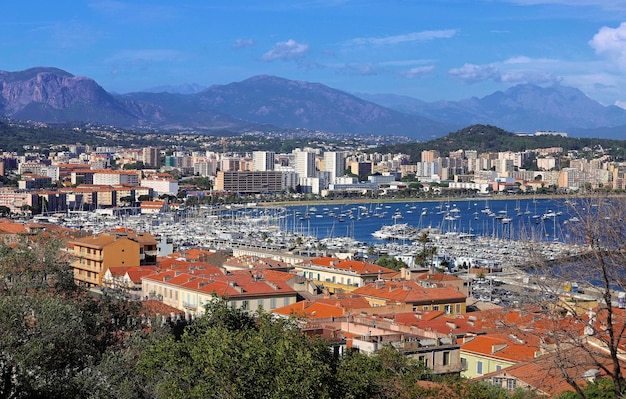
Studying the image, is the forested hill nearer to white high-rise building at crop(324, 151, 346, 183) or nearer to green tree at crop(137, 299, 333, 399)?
white high-rise building at crop(324, 151, 346, 183)

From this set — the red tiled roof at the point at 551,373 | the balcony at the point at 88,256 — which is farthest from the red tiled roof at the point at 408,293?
the red tiled roof at the point at 551,373

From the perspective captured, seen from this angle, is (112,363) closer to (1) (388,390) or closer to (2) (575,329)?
(1) (388,390)

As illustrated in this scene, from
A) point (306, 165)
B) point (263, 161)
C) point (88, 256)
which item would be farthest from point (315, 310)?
point (263, 161)

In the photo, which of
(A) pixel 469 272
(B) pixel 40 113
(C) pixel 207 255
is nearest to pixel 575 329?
(C) pixel 207 255

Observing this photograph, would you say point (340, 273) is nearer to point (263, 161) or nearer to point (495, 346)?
point (495, 346)

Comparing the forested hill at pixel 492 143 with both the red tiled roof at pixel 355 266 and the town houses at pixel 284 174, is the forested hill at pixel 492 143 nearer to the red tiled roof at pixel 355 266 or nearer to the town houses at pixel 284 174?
the town houses at pixel 284 174
